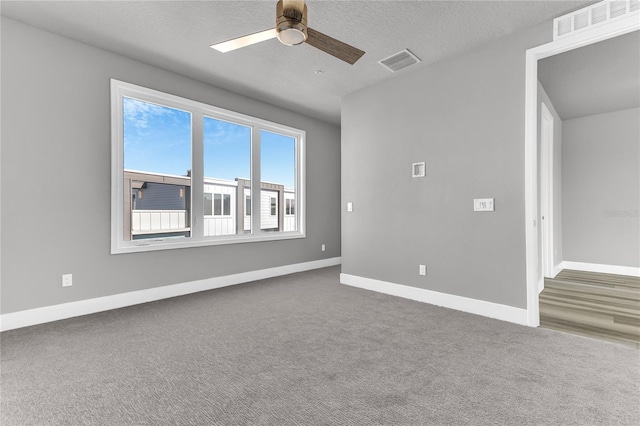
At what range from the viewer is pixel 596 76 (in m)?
3.81

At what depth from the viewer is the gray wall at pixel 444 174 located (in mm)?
3023

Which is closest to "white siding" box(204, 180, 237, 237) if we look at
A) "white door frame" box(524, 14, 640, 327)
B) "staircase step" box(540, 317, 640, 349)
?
"white door frame" box(524, 14, 640, 327)

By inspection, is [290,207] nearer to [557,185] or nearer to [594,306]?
[594,306]

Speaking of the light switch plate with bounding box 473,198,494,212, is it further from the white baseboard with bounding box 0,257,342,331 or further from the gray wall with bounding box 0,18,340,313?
the gray wall with bounding box 0,18,340,313

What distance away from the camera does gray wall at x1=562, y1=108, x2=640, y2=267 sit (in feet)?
16.6

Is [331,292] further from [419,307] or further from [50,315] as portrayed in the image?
[50,315]

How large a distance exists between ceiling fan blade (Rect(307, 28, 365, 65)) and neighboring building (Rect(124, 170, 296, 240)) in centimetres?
278

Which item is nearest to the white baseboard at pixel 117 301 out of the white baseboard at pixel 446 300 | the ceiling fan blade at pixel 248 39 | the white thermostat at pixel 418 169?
the white baseboard at pixel 446 300

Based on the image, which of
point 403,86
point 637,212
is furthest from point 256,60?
point 637,212

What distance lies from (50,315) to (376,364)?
10.5 feet

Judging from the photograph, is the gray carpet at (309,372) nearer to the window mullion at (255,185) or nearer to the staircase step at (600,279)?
the window mullion at (255,185)

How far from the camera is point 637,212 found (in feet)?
16.5

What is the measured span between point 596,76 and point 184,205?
5617mm

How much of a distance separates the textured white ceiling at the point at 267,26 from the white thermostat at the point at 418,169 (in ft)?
3.94
